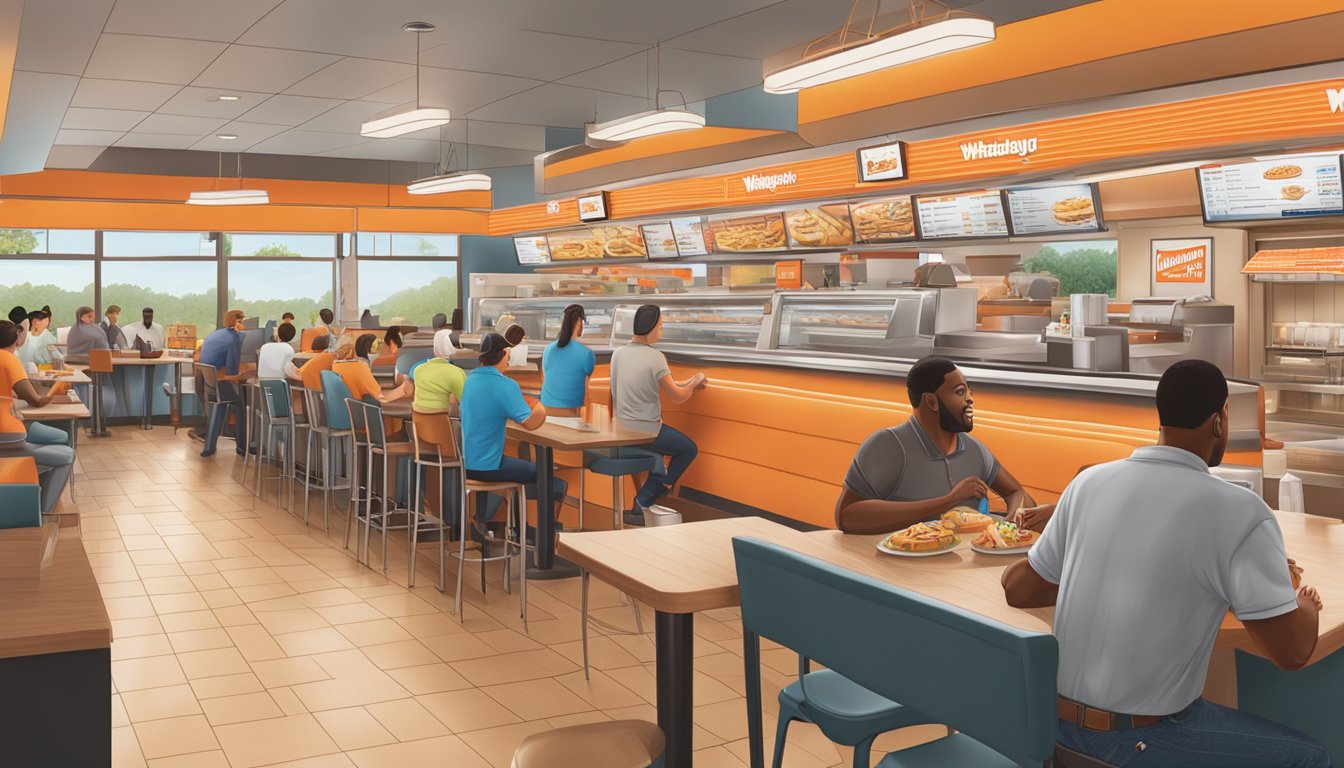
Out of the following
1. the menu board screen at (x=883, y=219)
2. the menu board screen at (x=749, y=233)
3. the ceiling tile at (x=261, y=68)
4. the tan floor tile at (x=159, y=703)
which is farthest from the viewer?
the menu board screen at (x=749, y=233)

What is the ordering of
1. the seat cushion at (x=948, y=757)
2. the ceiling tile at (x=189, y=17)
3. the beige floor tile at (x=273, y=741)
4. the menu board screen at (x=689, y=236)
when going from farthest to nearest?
1. the menu board screen at (x=689, y=236)
2. the ceiling tile at (x=189, y=17)
3. the beige floor tile at (x=273, y=741)
4. the seat cushion at (x=948, y=757)

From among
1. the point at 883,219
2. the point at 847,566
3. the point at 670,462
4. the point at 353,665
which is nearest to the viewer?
the point at 847,566

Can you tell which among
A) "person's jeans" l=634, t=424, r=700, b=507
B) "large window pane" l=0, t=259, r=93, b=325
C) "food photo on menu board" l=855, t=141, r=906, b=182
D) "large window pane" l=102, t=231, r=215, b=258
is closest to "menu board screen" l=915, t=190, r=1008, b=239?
"food photo on menu board" l=855, t=141, r=906, b=182

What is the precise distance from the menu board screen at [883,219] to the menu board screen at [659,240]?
9.30 ft

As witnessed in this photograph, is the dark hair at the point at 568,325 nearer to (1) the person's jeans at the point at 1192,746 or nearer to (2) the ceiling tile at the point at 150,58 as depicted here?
(2) the ceiling tile at the point at 150,58

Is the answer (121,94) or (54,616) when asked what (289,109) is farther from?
(54,616)

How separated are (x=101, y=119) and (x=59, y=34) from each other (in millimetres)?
4015

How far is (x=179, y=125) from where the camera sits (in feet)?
31.8

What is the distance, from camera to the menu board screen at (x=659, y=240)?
10.9 m

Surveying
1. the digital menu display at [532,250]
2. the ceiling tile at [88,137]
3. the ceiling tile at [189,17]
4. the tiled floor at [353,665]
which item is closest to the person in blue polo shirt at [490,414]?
the tiled floor at [353,665]

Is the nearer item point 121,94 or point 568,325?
point 568,325

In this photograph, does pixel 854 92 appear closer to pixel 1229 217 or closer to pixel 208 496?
pixel 1229 217

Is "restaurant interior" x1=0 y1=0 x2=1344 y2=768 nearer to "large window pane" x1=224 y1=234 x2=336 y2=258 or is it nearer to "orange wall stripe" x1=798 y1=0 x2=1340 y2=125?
"orange wall stripe" x1=798 y1=0 x2=1340 y2=125

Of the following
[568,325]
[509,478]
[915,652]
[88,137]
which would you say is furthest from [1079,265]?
[915,652]
